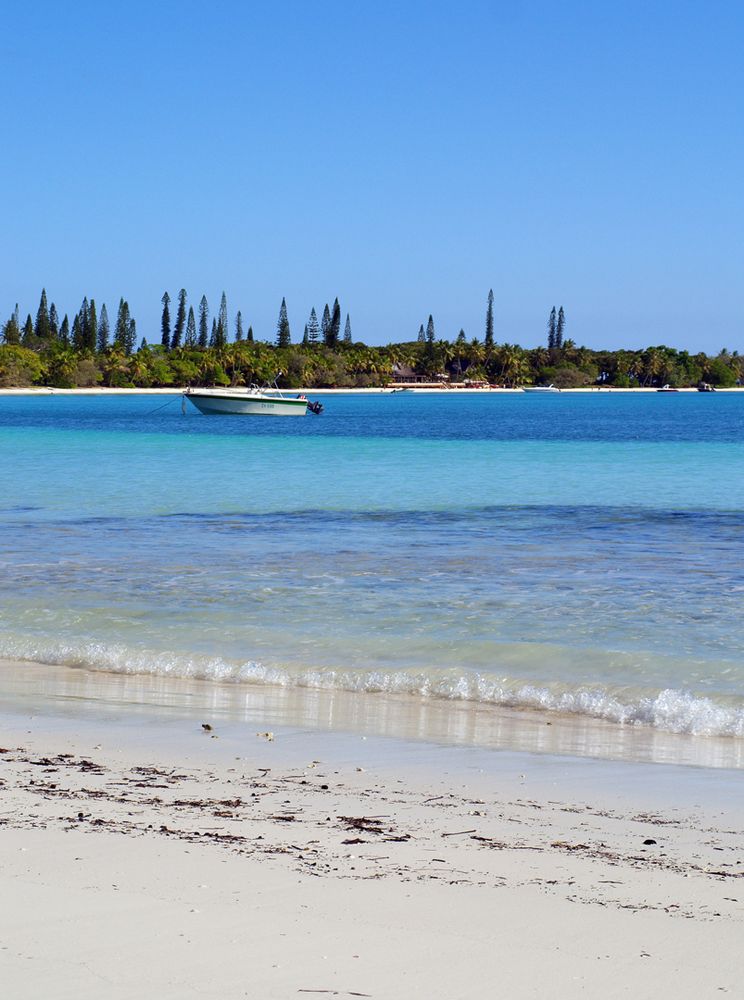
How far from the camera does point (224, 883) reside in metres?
4.67

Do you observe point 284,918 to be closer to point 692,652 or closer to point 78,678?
point 78,678

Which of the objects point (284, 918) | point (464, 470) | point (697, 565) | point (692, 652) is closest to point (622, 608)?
point (692, 652)

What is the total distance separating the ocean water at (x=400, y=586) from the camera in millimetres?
9641

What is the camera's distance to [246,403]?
9675 centimetres

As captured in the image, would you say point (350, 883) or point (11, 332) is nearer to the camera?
point (350, 883)

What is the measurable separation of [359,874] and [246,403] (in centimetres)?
9287

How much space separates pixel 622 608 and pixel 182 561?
6128 mm

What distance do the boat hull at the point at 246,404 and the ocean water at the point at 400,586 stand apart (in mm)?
61454

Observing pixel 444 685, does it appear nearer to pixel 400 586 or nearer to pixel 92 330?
pixel 400 586

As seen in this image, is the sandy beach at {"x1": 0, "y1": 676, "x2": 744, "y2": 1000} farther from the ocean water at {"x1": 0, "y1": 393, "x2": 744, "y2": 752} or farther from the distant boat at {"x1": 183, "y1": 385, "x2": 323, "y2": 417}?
the distant boat at {"x1": 183, "y1": 385, "x2": 323, "y2": 417}

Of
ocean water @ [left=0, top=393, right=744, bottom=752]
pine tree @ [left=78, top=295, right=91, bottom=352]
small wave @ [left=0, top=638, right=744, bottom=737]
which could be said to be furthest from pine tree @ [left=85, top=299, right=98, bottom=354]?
small wave @ [left=0, top=638, right=744, bottom=737]

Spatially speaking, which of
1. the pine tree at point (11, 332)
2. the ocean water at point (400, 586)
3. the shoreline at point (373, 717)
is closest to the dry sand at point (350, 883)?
the shoreline at point (373, 717)

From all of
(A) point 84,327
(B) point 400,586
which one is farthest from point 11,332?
(B) point 400,586

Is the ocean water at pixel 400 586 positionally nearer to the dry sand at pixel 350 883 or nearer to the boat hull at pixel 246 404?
the dry sand at pixel 350 883
